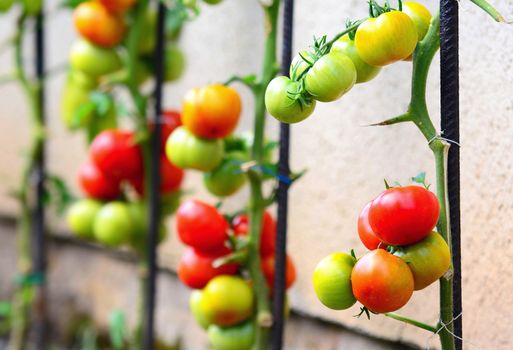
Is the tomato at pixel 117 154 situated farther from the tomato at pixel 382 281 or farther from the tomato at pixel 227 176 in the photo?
the tomato at pixel 382 281

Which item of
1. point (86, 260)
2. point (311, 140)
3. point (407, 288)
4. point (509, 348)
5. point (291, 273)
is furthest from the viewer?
point (86, 260)

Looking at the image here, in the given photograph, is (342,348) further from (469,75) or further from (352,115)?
(469,75)

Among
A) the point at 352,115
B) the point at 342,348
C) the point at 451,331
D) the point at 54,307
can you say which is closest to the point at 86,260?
the point at 54,307

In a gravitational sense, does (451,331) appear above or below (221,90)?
below

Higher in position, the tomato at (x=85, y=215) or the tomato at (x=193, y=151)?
the tomato at (x=193, y=151)

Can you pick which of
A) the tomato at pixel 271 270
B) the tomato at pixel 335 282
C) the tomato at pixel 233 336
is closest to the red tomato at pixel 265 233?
the tomato at pixel 271 270

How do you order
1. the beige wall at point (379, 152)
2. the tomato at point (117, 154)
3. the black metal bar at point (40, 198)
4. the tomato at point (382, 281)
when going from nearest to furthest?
1. the tomato at point (382, 281)
2. the beige wall at point (379, 152)
3. the tomato at point (117, 154)
4. the black metal bar at point (40, 198)

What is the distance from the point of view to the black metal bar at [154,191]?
1.27m

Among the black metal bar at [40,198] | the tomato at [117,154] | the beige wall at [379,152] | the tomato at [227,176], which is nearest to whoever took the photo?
the beige wall at [379,152]

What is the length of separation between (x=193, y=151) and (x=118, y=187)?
0.38m

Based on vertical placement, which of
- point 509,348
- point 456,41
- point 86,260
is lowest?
point 86,260

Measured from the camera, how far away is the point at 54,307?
1.86 metres

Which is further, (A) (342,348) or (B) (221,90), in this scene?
(A) (342,348)

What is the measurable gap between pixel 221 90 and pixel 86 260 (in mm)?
956
